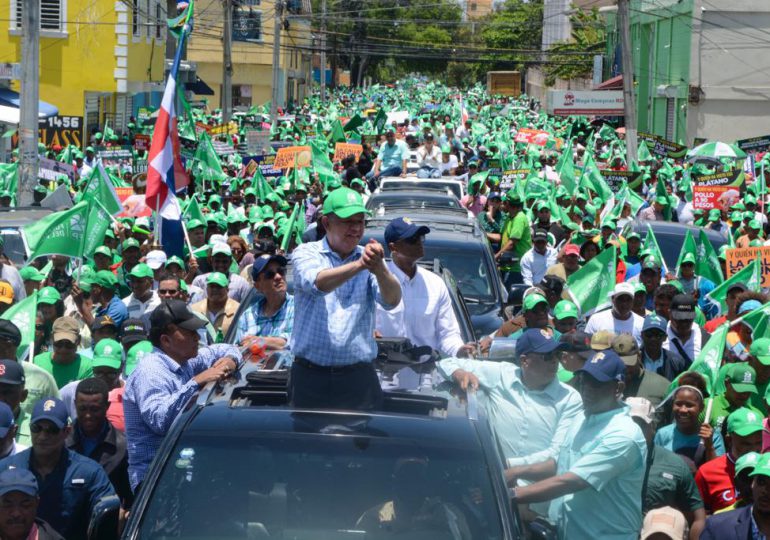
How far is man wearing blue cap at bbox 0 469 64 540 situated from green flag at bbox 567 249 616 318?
7.21 meters

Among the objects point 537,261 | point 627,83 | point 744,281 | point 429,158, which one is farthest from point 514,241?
point 627,83

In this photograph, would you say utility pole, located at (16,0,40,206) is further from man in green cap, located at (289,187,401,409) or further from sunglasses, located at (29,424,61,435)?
man in green cap, located at (289,187,401,409)

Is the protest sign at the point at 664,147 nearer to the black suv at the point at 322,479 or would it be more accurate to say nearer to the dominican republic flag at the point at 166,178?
the dominican republic flag at the point at 166,178

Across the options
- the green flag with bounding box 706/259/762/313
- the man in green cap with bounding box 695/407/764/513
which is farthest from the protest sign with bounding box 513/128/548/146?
the man in green cap with bounding box 695/407/764/513

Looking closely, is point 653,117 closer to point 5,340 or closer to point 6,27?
point 6,27

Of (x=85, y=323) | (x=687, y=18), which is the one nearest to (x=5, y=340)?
(x=85, y=323)

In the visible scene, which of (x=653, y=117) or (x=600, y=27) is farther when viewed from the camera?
(x=600, y=27)

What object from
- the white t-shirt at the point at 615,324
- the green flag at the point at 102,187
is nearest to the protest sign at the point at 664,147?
the green flag at the point at 102,187

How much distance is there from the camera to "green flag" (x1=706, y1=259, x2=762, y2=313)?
11.8 meters

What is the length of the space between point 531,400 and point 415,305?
1.48 m

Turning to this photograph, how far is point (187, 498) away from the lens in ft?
14.8

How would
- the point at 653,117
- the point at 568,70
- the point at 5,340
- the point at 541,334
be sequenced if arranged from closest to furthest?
the point at 541,334
the point at 5,340
the point at 653,117
the point at 568,70

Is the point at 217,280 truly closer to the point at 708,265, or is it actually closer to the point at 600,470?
the point at 600,470

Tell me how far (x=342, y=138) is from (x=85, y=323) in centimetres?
2094
